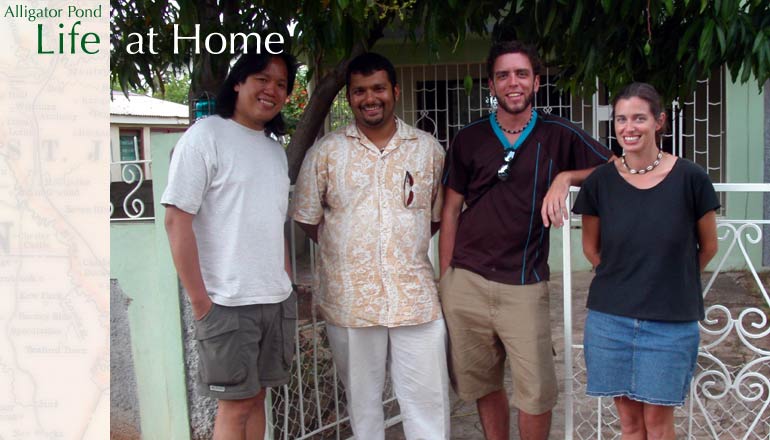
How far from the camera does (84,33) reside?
260 cm

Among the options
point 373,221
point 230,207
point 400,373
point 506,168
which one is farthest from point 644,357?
point 230,207

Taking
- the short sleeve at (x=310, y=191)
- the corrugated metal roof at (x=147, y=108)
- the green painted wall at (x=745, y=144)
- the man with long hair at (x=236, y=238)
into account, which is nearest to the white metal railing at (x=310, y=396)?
the short sleeve at (x=310, y=191)

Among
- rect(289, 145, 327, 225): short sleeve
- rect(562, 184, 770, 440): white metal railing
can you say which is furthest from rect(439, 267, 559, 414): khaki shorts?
rect(289, 145, 327, 225): short sleeve

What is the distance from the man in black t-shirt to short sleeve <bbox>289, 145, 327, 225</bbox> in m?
0.50

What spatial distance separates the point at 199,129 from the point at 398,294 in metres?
0.97

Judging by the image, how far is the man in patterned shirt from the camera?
2816mm

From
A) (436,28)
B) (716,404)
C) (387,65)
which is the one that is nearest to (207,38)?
(387,65)

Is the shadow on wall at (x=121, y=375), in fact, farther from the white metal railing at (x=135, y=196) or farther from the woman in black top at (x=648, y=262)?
the woman in black top at (x=648, y=262)

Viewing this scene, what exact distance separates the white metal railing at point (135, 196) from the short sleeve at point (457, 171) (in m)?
1.28

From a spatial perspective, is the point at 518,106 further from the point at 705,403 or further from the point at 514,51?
the point at 705,403

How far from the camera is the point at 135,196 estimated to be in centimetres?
335

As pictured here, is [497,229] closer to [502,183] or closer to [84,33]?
[502,183]

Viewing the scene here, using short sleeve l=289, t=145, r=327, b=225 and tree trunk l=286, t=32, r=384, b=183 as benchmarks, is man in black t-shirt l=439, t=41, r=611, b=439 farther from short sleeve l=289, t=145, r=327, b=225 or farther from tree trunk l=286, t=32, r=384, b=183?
tree trunk l=286, t=32, r=384, b=183

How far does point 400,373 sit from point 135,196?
A: 4.84 ft
